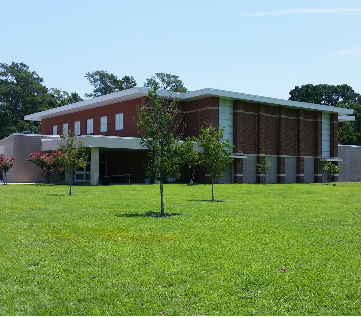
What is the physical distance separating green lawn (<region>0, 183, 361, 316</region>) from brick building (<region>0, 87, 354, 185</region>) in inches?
989

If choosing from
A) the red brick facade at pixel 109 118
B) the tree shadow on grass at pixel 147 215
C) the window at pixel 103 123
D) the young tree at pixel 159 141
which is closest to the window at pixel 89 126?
the red brick facade at pixel 109 118

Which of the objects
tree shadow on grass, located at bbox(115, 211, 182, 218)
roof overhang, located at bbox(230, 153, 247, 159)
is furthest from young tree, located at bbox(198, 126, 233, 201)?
roof overhang, located at bbox(230, 153, 247, 159)

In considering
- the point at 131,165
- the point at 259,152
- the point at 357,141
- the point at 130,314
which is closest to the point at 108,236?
the point at 130,314

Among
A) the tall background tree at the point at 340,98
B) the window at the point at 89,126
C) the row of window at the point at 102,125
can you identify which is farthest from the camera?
the tall background tree at the point at 340,98

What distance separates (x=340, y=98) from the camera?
346 feet

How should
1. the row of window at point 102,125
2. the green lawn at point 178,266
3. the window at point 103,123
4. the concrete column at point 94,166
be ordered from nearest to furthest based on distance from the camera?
the green lawn at point 178,266 → the concrete column at point 94,166 → the row of window at point 102,125 → the window at point 103,123

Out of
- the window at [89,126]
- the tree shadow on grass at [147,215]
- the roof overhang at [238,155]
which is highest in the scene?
the window at [89,126]

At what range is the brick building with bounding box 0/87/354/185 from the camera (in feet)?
141

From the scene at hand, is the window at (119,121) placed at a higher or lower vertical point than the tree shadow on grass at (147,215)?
higher

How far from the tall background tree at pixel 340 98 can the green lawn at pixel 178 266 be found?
67199 mm

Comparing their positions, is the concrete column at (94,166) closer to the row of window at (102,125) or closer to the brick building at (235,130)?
the brick building at (235,130)

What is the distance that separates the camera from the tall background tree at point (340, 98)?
3034 inches

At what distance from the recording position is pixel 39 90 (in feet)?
281

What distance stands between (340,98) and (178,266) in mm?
105499
